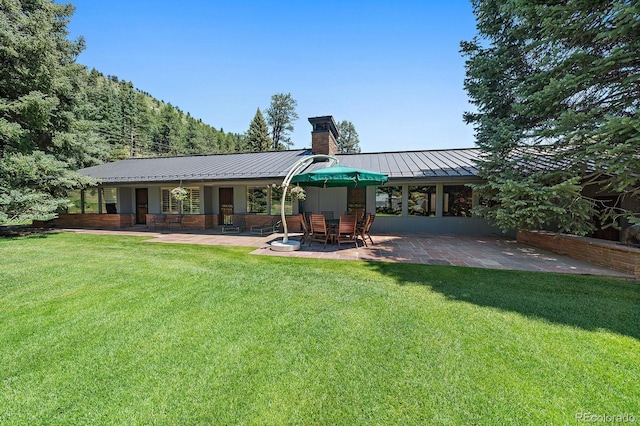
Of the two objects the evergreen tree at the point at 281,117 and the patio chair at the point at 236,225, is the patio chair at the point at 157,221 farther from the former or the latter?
the evergreen tree at the point at 281,117

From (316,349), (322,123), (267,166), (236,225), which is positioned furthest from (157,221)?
(316,349)

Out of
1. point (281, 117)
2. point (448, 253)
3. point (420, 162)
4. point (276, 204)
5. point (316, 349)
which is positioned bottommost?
point (316, 349)

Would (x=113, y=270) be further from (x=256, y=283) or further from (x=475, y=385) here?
(x=475, y=385)

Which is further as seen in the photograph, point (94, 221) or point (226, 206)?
point (94, 221)

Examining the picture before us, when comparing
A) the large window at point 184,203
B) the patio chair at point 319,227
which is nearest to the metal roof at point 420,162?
the patio chair at point 319,227

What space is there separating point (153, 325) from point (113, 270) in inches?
121

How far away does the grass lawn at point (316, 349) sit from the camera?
1.89 meters

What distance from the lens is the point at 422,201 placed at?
434 inches

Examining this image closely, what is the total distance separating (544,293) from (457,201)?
7.20 meters

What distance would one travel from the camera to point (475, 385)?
2100 millimetres

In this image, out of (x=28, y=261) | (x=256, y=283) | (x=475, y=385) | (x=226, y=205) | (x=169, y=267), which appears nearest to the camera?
(x=475, y=385)

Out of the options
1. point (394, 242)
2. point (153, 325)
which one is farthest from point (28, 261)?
point (394, 242)

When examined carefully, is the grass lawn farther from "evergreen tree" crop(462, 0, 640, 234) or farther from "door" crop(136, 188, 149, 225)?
"door" crop(136, 188, 149, 225)

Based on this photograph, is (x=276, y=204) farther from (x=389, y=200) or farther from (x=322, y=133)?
(x=389, y=200)
